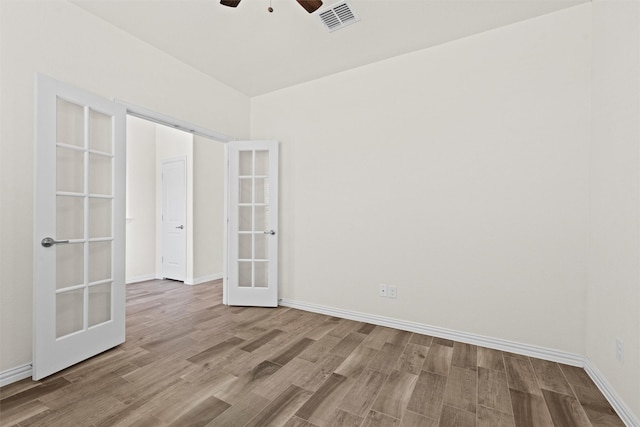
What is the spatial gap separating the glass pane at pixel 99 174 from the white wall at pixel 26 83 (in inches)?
Answer: 14.7

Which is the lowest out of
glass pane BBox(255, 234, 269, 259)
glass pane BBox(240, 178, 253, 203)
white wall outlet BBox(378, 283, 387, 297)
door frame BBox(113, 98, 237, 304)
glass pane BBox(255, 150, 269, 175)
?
white wall outlet BBox(378, 283, 387, 297)

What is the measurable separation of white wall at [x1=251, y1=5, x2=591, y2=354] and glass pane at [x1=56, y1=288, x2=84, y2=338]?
2.10 meters

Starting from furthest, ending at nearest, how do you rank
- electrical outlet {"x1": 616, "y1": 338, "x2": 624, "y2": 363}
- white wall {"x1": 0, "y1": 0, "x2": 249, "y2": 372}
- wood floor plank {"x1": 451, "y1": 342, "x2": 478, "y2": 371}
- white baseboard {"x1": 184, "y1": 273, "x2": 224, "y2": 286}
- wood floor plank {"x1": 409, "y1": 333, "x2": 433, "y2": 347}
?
white baseboard {"x1": 184, "y1": 273, "x2": 224, "y2": 286} → wood floor plank {"x1": 409, "y1": 333, "x2": 433, "y2": 347} → wood floor plank {"x1": 451, "y1": 342, "x2": 478, "y2": 371} → white wall {"x1": 0, "y1": 0, "x2": 249, "y2": 372} → electrical outlet {"x1": 616, "y1": 338, "x2": 624, "y2": 363}

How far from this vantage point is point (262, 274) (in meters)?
3.85

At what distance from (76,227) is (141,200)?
10.4 ft

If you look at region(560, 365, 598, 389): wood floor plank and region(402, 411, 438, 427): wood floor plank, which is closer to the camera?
region(402, 411, 438, 427): wood floor plank

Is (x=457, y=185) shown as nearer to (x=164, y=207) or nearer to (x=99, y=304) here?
(x=99, y=304)

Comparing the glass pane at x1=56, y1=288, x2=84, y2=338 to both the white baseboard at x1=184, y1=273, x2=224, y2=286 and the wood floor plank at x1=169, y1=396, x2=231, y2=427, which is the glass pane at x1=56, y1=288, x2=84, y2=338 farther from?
the white baseboard at x1=184, y1=273, x2=224, y2=286

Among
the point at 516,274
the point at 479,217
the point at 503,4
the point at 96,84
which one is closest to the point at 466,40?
the point at 503,4

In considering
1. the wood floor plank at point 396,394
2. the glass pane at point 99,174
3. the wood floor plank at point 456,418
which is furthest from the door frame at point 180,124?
the wood floor plank at point 456,418

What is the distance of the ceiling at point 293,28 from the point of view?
2352 millimetres

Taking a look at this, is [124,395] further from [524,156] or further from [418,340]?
[524,156]

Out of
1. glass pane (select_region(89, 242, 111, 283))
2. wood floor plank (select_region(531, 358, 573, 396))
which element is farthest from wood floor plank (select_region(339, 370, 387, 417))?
glass pane (select_region(89, 242, 111, 283))

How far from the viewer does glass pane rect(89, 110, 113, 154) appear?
2436mm
